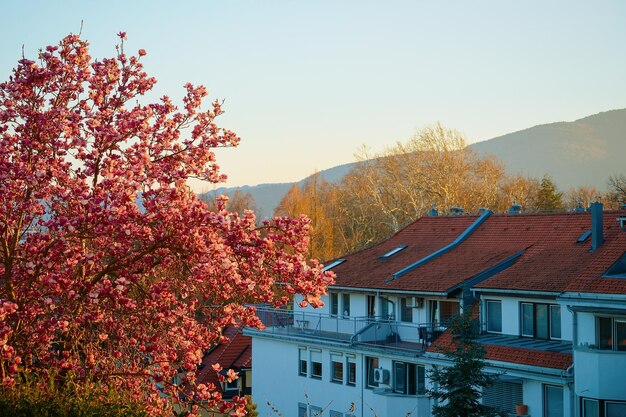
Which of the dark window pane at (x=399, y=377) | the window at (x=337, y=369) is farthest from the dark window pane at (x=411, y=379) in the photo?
the window at (x=337, y=369)

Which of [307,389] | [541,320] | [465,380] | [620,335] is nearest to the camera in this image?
[465,380]

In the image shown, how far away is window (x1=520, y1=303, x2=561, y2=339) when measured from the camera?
32812mm

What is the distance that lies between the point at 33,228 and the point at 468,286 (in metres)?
25.4

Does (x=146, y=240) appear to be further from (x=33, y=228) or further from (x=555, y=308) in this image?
(x=555, y=308)

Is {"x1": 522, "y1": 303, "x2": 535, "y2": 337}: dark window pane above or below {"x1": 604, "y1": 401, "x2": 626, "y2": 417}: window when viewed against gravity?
above

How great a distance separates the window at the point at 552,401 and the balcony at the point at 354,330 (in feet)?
24.6

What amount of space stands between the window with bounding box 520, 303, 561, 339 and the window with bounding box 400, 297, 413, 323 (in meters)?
8.12

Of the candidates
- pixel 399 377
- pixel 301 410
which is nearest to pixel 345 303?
pixel 301 410

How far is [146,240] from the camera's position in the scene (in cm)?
1373

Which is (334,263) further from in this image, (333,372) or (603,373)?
(603,373)

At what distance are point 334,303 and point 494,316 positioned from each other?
40.7ft

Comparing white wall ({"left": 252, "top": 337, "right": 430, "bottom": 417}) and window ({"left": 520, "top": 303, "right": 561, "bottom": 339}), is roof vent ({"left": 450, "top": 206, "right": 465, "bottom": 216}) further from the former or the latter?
window ({"left": 520, "top": 303, "right": 561, "bottom": 339})

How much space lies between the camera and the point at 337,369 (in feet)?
140

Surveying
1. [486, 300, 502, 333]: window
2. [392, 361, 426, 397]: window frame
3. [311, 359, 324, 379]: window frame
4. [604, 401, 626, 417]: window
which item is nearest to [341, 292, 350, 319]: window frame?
[311, 359, 324, 379]: window frame
